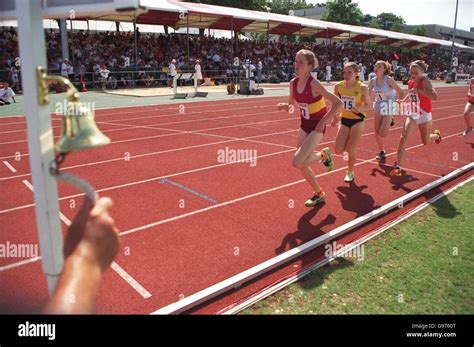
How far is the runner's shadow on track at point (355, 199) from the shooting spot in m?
6.08

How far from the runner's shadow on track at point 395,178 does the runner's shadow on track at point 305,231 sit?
203cm

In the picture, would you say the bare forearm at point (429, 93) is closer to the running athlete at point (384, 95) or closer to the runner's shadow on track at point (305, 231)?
the running athlete at point (384, 95)

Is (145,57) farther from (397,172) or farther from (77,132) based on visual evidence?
(77,132)

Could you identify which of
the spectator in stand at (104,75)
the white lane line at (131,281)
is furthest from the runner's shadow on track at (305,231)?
the spectator in stand at (104,75)

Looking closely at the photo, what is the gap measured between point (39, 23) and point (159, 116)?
13545 mm

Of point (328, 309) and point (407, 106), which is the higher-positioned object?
point (407, 106)

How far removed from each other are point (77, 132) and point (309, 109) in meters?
4.79

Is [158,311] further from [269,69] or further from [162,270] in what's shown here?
[269,69]

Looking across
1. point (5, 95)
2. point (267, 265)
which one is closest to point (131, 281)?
point (267, 265)

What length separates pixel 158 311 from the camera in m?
3.41

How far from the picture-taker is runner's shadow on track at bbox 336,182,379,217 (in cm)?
608

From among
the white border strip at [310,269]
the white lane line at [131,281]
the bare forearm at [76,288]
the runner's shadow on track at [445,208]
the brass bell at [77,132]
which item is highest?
the brass bell at [77,132]
